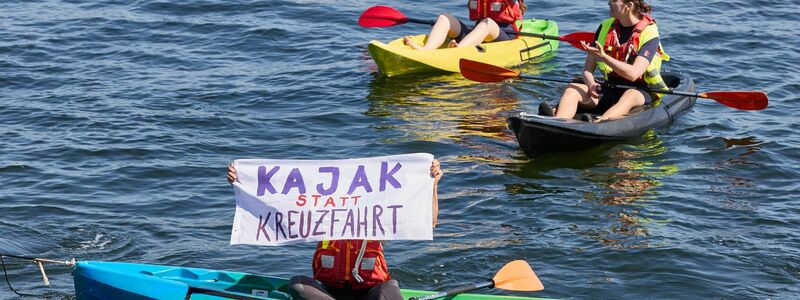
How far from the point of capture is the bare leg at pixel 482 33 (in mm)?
13516

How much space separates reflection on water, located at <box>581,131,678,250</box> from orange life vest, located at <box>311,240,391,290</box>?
2.62 metres

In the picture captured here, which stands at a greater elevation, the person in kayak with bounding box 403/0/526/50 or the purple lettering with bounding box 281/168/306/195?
the purple lettering with bounding box 281/168/306/195

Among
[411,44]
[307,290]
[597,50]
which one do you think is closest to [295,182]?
[307,290]

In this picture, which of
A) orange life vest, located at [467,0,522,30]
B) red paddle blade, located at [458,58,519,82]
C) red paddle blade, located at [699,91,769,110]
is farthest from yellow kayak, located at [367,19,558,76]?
red paddle blade, located at [699,91,769,110]

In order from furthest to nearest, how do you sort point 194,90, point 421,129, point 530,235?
1. point 194,90
2. point 421,129
3. point 530,235

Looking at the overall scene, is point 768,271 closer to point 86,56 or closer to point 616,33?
point 616,33

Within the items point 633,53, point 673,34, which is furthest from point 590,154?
point 673,34

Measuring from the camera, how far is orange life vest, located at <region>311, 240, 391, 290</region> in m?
6.45

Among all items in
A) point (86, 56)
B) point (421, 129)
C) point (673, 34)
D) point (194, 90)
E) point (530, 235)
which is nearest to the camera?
point (530, 235)

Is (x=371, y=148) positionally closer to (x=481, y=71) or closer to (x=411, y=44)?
(x=481, y=71)

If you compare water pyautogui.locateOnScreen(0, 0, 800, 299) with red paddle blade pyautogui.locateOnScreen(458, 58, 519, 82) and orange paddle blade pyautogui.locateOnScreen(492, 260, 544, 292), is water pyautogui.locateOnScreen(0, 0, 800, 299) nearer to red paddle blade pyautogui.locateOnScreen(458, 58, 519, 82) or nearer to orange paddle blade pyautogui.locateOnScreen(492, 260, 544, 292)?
red paddle blade pyautogui.locateOnScreen(458, 58, 519, 82)

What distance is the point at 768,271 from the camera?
818cm

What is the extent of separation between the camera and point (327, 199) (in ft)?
21.3

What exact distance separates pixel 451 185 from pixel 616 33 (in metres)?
2.01
